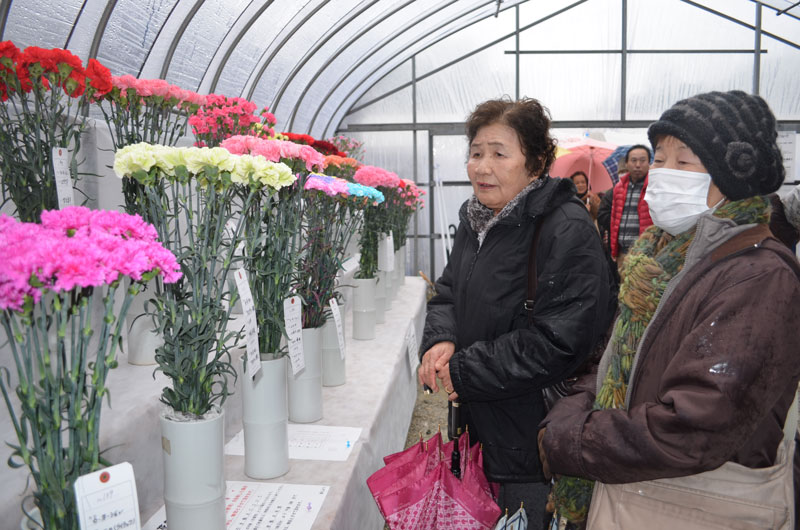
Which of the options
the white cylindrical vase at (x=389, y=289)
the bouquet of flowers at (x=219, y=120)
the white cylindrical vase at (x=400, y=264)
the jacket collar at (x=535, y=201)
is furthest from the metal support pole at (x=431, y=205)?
the jacket collar at (x=535, y=201)

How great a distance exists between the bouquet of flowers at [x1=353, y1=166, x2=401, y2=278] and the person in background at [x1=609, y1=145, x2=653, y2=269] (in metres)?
2.17

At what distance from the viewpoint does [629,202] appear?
4359 mm

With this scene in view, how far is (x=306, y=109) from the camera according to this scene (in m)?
7.15

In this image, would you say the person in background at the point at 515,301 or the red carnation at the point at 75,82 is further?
the person in background at the point at 515,301

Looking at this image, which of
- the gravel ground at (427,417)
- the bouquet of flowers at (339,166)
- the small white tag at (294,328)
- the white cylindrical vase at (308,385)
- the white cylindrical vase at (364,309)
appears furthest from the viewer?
the gravel ground at (427,417)

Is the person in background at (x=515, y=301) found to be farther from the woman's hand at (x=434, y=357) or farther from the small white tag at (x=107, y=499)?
the small white tag at (x=107, y=499)

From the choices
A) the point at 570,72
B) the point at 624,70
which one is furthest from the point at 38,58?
the point at 624,70

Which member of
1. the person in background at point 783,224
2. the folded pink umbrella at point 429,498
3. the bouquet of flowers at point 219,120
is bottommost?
the folded pink umbrella at point 429,498

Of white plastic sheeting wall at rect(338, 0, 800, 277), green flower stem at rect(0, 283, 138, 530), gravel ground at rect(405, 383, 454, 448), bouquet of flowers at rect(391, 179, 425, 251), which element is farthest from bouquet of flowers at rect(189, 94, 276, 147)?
white plastic sheeting wall at rect(338, 0, 800, 277)

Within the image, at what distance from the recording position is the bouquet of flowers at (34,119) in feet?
3.74

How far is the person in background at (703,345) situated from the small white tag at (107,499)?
74 cm

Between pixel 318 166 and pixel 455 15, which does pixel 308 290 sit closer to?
pixel 318 166

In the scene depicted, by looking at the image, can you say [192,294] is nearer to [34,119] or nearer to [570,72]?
[34,119]

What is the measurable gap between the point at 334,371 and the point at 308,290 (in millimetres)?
386
